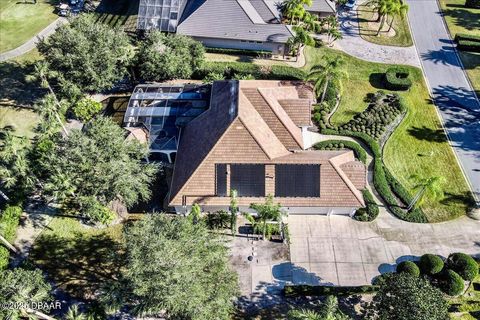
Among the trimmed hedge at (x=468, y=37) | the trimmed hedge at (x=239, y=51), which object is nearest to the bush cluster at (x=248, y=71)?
the trimmed hedge at (x=239, y=51)

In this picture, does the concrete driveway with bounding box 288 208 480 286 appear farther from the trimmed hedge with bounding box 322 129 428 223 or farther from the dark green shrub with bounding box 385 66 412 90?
the dark green shrub with bounding box 385 66 412 90

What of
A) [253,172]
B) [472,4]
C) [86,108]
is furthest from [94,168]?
[472,4]

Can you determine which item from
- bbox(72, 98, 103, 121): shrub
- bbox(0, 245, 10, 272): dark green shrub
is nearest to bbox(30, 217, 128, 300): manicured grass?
bbox(0, 245, 10, 272): dark green shrub

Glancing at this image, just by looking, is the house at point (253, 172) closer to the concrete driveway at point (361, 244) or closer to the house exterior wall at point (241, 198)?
the house exterior wall at point (241, 198)

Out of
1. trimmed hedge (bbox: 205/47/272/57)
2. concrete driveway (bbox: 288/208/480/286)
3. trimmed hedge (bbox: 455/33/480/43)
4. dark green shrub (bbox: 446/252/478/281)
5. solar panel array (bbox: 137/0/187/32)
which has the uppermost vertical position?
solar panel array (bbox: 137/0/187/32)

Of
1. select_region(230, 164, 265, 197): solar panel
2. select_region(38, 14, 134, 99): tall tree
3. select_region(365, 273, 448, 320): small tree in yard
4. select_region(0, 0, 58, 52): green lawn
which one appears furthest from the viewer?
select_region(0, 0, 58, 52): green lawn

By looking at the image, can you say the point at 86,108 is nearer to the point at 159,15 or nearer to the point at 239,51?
the point at 159,15
